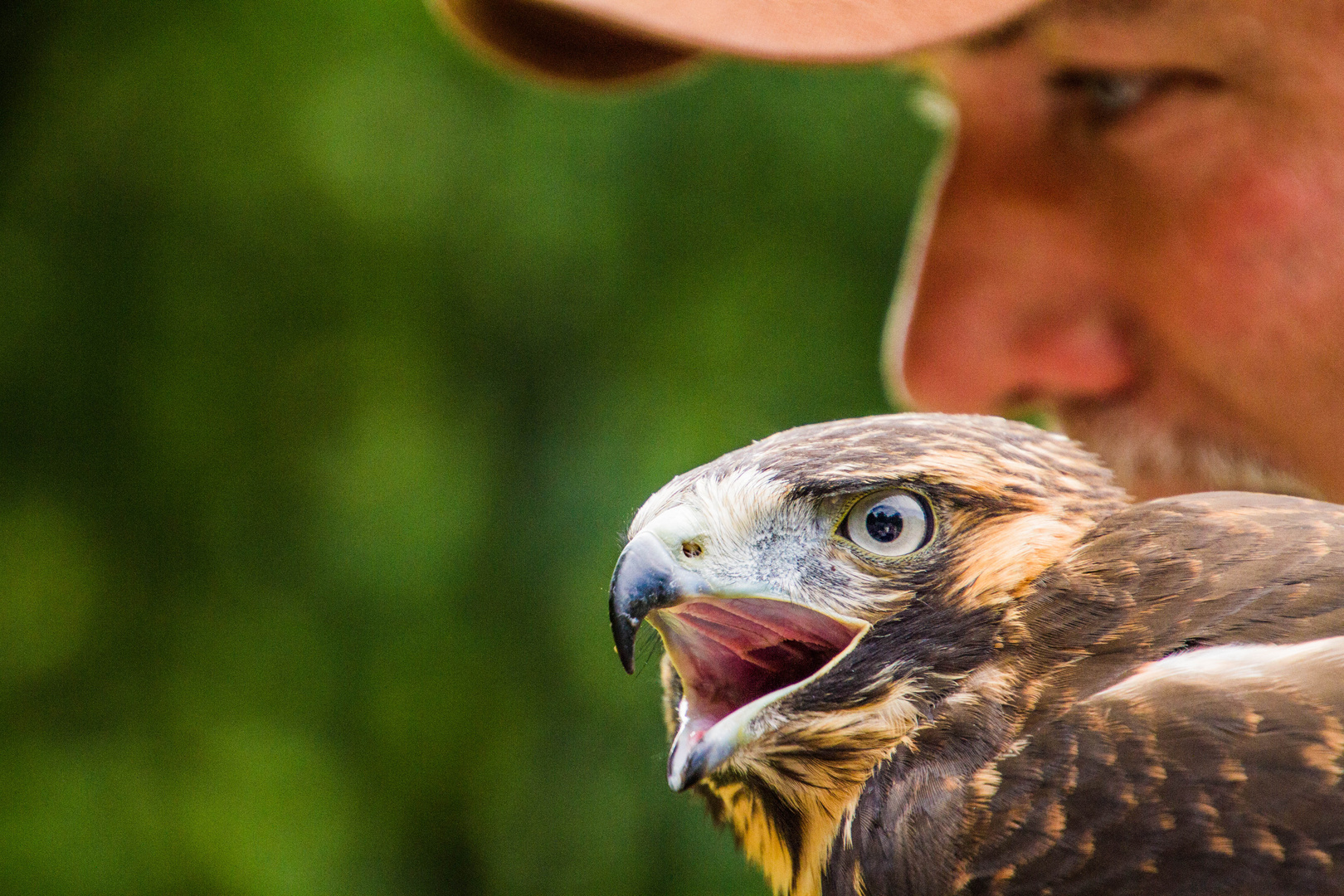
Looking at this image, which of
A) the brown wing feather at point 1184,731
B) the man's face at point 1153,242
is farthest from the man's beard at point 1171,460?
the brown wing feather at point 1184,731

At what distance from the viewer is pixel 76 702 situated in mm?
3518

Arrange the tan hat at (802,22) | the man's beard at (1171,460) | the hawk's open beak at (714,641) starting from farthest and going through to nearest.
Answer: the man's beard at (1171,460)
the tan hat at (802,22)
the hawk's open beak at (714,641)

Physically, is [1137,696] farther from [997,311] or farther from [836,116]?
[836,116]

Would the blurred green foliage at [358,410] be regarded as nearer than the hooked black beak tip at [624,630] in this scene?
No

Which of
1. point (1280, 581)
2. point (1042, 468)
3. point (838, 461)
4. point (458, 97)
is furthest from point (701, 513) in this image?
point (458, 97)

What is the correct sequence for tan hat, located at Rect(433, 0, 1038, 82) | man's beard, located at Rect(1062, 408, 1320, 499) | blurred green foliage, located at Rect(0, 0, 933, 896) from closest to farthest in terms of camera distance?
tan hat, located at Rect(433, 0, 1038, 82) < man's beard, located at Rect(1062, 408, 1320, 499) < blurred green foliage, located at Rect(0, 0, 933, 896)

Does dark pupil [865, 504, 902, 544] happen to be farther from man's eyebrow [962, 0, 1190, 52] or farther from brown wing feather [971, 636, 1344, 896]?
man's eyebrow [962, 0, 1190, 52]

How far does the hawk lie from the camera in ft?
3.14

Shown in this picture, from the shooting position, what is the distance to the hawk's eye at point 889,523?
3.83ft

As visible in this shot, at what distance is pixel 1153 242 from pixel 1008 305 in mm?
237

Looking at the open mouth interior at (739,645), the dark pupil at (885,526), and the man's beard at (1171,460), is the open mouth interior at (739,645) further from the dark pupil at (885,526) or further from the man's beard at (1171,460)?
the man's beard at (1171,460)

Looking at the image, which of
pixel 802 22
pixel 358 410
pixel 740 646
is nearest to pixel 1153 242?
pixel 802 22

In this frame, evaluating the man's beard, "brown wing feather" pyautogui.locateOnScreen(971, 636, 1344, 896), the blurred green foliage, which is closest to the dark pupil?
"brown wing feather" pyautogui.locateOnScreen(971, 636, 1344, 896)

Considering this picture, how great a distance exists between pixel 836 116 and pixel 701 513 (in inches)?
110
